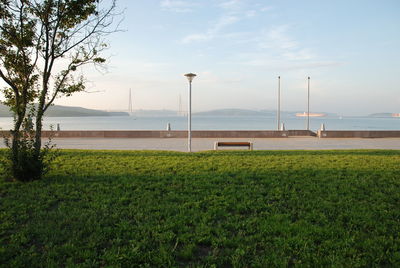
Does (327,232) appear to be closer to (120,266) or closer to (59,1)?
(120,266)

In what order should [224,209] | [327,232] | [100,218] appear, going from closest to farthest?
[327,232], [100,218], [224,209]

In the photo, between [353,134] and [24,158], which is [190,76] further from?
[353,134]

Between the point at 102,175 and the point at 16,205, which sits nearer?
the point at 16,205

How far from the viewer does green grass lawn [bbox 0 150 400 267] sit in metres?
3.25

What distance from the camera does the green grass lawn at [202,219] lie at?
3.25 m

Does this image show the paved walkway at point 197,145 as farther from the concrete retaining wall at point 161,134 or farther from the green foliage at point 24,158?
the green foliage at point 24,158

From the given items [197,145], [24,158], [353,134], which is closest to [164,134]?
[197,145]

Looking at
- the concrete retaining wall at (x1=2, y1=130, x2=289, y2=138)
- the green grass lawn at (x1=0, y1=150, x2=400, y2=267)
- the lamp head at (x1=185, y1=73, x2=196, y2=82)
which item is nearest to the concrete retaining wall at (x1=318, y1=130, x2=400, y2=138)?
the concrete retaining wall at (x1=2, y1=130, x2=289, y2=138)

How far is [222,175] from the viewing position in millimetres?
7156

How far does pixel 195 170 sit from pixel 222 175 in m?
0.96

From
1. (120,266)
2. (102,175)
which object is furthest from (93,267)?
(102,175)

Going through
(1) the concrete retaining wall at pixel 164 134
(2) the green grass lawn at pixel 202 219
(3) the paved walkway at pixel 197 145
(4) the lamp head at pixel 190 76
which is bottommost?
(2) the green grass lawn at pixel 202 219

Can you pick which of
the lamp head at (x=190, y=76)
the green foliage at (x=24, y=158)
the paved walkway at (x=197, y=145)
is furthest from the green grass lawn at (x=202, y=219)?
the paved walkway at (x=197, y=145)

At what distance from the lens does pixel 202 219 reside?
428 cm
